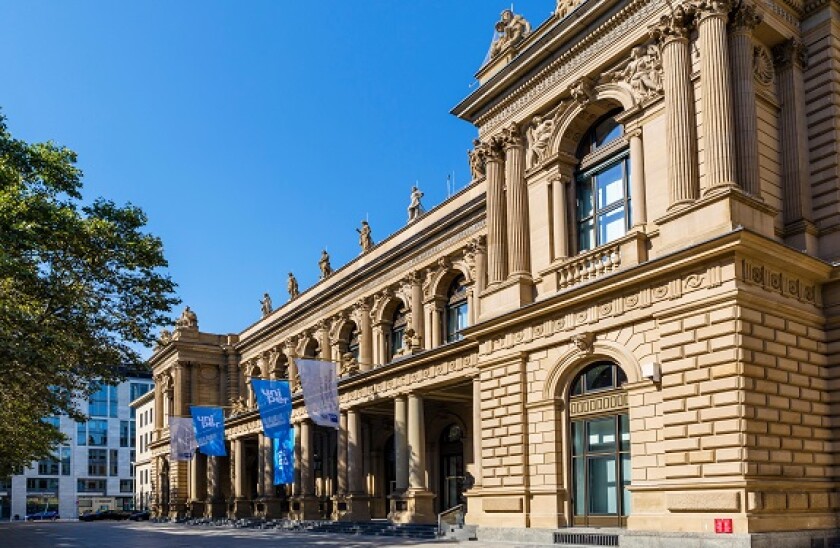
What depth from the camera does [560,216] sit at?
2477cm

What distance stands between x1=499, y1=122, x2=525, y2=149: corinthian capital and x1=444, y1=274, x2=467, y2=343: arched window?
34.2 feet

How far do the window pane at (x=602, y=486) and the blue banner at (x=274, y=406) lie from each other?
16936mm

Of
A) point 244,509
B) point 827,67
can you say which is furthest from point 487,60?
point 244,509

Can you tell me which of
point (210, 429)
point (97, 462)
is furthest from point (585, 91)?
point (97, 462)

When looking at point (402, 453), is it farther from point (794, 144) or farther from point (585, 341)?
point (794, 144)

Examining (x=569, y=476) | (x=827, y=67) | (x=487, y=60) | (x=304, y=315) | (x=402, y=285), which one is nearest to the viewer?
(x=827, y=67)

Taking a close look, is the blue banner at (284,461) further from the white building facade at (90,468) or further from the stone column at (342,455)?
the white building facade at (90,468)

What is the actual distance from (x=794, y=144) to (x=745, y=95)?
7.11 feet

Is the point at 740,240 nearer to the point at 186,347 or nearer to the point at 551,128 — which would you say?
the point at 551,128

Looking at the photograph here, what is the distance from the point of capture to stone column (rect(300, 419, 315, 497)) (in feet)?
147

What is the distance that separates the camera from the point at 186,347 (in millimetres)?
65500

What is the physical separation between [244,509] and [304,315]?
1322 centimetres

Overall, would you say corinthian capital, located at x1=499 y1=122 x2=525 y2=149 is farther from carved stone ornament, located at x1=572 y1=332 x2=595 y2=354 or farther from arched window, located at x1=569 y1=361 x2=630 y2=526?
arched window, located at x1=569 y1=361 x2=630 y2=526

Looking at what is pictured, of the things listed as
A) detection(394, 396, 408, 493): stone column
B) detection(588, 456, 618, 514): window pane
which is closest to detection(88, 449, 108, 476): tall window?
detection(394, 396, 408, 493): stone column
